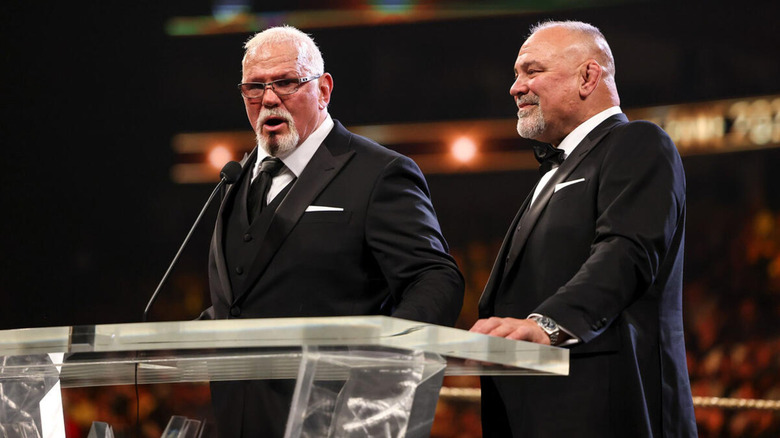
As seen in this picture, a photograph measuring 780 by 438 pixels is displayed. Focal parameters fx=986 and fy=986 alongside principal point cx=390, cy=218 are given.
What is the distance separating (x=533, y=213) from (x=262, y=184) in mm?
646

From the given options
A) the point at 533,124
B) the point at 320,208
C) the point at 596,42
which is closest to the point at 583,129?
the point at 533,124

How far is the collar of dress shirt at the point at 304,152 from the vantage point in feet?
7.26

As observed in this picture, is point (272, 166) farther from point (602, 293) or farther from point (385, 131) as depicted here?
point (385, 131)

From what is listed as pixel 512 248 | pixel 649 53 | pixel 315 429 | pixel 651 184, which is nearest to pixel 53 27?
pixel 649 53

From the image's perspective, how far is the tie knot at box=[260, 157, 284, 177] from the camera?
87.9 inches

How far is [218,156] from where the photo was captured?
370 centimetres

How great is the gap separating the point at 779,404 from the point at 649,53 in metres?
1.17

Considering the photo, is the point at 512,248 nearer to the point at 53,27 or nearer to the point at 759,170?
the point at 759,170

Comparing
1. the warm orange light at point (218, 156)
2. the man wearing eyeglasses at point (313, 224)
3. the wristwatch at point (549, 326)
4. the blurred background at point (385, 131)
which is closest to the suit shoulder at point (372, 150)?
the man wearing eyeglasses at point (313, 224)

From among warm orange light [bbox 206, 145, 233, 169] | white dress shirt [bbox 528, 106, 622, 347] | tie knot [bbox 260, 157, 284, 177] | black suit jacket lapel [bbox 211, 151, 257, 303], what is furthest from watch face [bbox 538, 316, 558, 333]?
warm orange light [bbox 206, 145, 233, 169]

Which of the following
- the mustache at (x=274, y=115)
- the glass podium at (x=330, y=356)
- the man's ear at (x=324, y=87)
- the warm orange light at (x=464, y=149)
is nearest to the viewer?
the glass podium at (x=330, y=356)

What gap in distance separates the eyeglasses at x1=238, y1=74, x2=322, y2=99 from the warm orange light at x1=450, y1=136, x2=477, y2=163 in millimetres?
1288

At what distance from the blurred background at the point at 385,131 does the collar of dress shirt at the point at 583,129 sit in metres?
1.14

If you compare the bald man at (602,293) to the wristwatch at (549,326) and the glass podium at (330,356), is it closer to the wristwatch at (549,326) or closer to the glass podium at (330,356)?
the wristwatch at (549,326)
